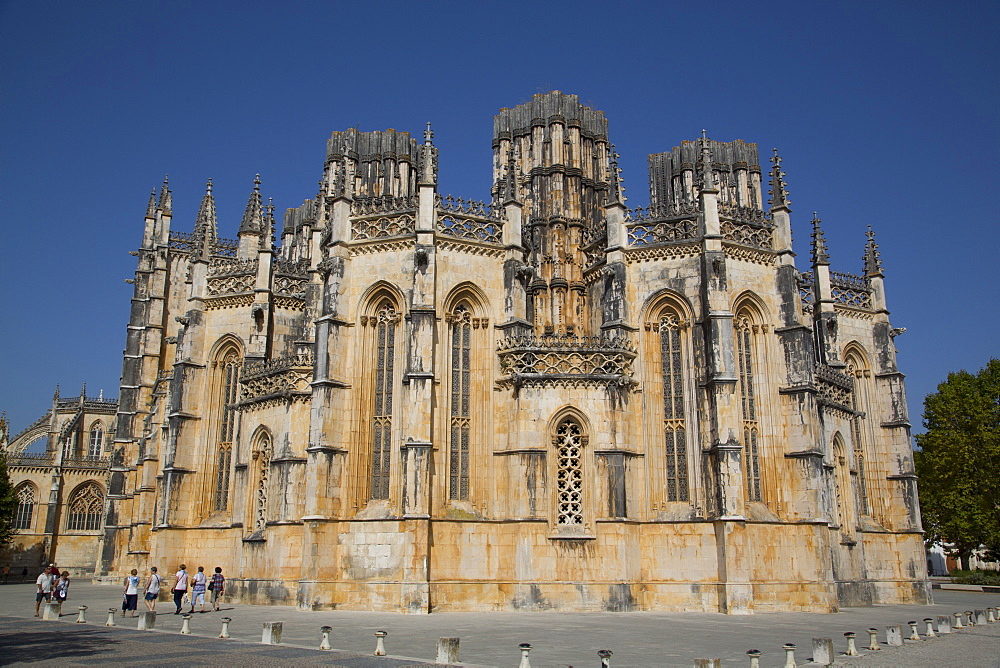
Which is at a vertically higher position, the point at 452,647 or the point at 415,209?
the point at 415,209

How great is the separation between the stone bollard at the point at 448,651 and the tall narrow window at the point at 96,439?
65813 millimetres

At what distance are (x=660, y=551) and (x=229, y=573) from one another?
1784 centimetres

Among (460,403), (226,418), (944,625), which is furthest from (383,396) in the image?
(944,625)

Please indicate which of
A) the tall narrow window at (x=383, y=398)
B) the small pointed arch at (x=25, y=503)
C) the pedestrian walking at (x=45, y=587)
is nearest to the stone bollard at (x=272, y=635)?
the pedestrian walking at (x=45, y=587)

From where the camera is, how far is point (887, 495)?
38.0 metres

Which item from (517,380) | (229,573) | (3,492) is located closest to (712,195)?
(517,380)

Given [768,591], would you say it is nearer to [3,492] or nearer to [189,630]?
[189,630]

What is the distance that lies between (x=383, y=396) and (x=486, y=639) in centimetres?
1291

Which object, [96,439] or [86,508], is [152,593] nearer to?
[86,508]

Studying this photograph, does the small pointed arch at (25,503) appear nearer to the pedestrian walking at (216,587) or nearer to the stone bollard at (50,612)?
the pedestrian walking at (216,587)

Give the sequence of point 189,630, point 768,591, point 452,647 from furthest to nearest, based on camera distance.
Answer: point 768,591
point 189,630
point 452,647

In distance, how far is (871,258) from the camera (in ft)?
Result: 135

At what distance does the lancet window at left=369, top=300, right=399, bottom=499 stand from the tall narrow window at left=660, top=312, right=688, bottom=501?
10.3m

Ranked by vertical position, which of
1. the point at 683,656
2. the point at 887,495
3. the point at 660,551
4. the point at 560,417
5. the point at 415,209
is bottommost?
the point at 683,656
